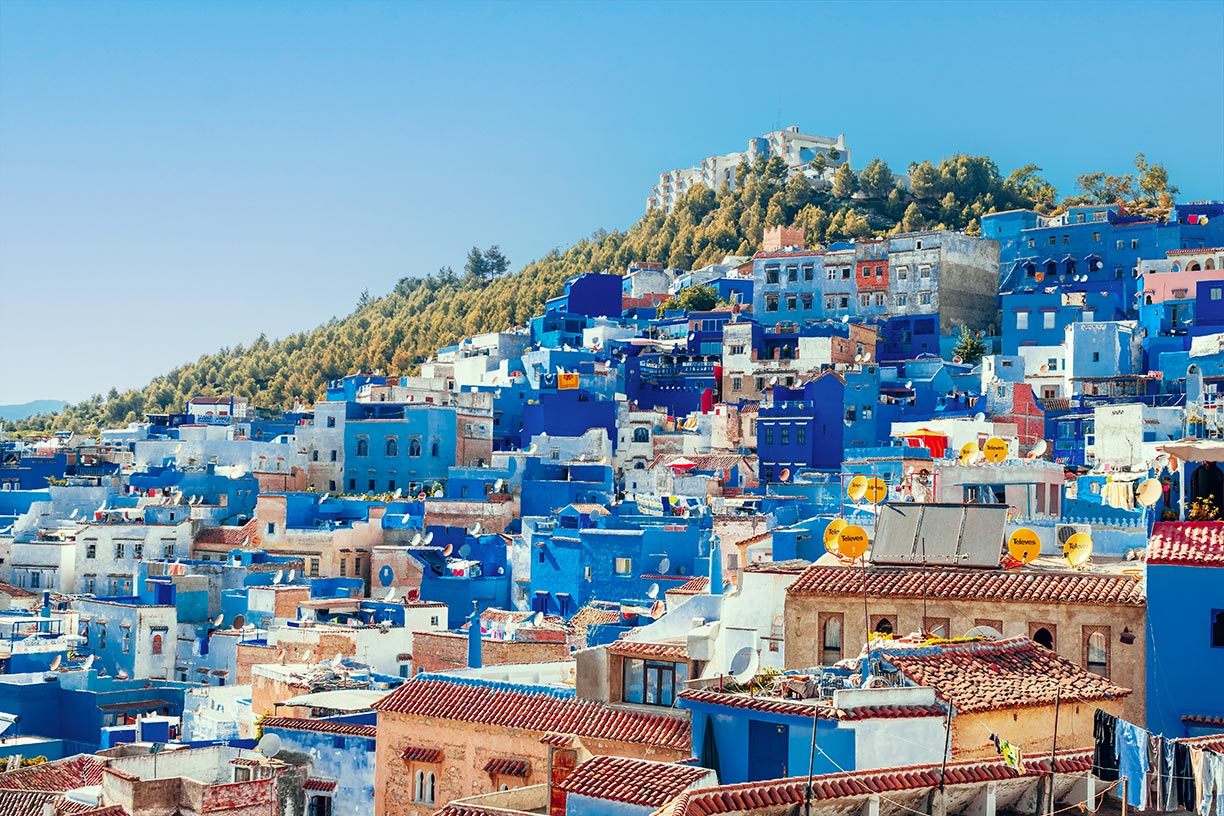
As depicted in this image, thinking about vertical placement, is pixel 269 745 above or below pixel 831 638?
below

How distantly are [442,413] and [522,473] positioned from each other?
6313mm

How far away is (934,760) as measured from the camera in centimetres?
1397

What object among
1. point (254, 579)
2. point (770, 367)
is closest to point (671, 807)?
point (254, 579)

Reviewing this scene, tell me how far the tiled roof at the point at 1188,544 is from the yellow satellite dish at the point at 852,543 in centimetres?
308

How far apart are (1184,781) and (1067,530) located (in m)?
9.91

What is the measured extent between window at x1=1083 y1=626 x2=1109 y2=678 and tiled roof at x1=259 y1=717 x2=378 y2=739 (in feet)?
29.8

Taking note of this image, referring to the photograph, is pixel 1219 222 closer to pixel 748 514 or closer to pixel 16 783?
pixel 748 514

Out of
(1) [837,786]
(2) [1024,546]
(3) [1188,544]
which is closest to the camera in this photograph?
(1) [837,786]

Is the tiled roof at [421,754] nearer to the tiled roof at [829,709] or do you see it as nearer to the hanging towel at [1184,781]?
the tiled roof at [829,709]

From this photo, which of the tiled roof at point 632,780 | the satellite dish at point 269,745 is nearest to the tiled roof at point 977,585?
the tiled roof at point 632,780

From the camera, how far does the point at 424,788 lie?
67.1 ft

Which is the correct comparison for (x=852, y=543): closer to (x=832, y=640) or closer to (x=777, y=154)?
(x=832, y=640)

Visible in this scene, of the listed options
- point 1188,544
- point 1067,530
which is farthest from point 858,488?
point 1188,544

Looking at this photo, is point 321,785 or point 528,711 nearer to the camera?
point 528,711
